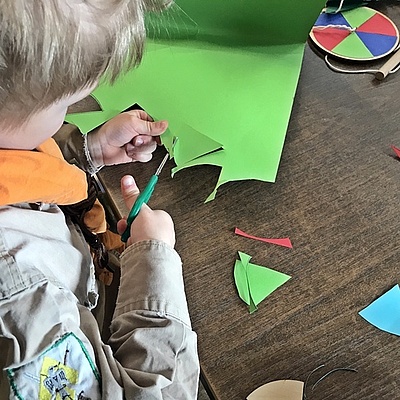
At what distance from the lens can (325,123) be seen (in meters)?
0.85

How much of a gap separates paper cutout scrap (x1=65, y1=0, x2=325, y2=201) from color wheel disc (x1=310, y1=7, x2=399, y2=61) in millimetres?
43

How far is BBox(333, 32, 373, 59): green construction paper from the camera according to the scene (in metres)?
0.93

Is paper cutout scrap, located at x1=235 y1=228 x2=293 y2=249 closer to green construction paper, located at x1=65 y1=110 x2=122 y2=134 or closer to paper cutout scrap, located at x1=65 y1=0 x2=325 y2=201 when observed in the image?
paper cutout scrap, located at x1=65 y1=0 x2=325 y2=201

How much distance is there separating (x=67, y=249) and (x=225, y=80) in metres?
0.34

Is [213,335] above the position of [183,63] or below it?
below

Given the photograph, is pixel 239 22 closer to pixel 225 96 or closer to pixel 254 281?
pixel 225 96

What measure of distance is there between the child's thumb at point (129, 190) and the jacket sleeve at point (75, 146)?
9 centimetres

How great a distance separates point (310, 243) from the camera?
74cm

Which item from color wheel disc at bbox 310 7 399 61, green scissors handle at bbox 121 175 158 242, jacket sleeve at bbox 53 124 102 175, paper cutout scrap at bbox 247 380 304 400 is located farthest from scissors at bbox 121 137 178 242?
color wheel disc at bbox 310 7 399 61

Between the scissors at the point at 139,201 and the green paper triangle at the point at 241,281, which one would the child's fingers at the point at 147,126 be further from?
the green paper triangle at the point at 241,281

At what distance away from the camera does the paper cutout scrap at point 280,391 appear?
2.06 feet

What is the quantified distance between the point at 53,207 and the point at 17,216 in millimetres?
94

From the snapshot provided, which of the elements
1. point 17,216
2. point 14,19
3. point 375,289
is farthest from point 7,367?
point 375,289

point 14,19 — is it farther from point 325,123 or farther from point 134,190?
point 325,123
